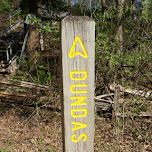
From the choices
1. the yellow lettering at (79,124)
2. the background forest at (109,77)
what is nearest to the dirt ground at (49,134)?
the background forest at (109,77)

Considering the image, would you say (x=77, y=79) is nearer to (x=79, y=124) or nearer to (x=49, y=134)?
(x=79, y=124)

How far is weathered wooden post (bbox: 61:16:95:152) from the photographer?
1381 mm

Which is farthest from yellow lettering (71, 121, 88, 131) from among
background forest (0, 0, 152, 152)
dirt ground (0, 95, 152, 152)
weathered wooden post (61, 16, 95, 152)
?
background forest (0, 0, 152, 152)

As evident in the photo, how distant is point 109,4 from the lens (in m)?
5.20

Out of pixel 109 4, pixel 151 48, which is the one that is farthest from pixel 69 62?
pixel 109 4

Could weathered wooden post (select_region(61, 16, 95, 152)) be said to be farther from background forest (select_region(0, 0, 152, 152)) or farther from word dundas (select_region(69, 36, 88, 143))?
background forest (select_region(0, 0, 152, 152))

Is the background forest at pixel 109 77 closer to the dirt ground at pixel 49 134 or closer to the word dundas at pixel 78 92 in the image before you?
the dirt ground at pixel 49 134

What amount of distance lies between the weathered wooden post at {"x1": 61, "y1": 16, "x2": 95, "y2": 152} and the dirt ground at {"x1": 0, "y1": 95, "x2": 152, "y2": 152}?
79.1 inches

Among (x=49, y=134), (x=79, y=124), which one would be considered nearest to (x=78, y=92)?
(x=79, y=124)

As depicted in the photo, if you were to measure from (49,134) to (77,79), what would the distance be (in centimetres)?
340

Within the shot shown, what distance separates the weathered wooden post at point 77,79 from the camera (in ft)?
4.53

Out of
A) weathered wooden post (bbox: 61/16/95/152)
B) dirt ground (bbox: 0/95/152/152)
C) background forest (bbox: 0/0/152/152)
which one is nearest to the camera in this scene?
weathered wooden post (bbox: 61/16/95/152)

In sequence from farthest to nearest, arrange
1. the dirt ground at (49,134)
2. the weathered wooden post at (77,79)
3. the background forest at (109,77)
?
1. the background forest at (109,77)
2. the dirt ground at (49,134)
3. the weathered wooden post at (77,79)

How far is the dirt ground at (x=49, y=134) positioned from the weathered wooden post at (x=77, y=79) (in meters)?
2.01
